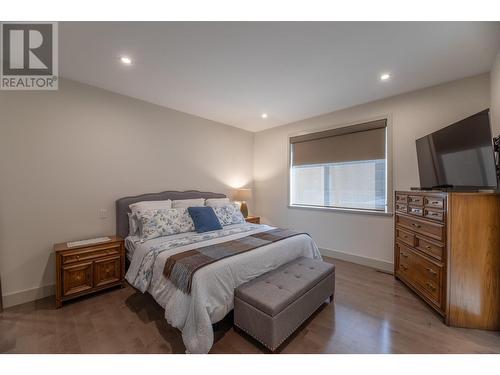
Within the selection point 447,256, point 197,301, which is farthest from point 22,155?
point 447,256

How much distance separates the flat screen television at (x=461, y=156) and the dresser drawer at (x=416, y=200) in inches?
8.6

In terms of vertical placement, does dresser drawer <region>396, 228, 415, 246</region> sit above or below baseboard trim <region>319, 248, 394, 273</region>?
above

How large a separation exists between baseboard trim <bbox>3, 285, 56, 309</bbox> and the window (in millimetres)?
3886

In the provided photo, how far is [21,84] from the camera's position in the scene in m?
2.21

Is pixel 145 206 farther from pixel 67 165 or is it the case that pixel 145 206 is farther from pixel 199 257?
pixel 199 257

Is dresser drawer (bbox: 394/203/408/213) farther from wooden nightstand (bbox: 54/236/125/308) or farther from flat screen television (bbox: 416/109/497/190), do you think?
wooden nightstand (bbox: 54/236/125/308)

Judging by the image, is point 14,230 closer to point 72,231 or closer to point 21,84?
point 72,231

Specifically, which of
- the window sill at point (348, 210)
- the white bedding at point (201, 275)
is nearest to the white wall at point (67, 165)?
the white bedding at point (201, 275)

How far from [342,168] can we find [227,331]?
120 inches

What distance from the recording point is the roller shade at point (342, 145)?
318cm

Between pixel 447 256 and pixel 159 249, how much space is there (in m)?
2.79

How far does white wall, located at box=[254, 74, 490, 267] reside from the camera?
254cm

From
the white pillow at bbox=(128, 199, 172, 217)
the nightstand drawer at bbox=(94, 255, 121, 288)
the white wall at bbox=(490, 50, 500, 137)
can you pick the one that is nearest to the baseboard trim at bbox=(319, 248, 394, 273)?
the white wall at bbox=(490, 50, 500, 137)

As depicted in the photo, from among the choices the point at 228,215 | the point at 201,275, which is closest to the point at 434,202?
the point at 201,275
